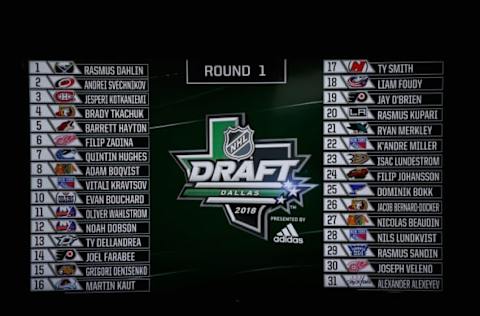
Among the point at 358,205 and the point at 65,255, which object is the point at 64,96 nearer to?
the point at 65,255

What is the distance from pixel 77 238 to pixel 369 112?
1.93 metres

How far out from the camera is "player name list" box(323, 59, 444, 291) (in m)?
2.14

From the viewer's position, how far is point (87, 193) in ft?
7.14

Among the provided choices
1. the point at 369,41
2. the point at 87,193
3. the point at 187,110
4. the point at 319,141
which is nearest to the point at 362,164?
the point at 319,141

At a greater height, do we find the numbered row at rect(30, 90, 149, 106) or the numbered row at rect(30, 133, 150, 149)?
the numbered row at rect(30, 90, 149, 106)

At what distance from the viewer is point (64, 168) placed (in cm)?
216

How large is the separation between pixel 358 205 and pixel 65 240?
1.80m

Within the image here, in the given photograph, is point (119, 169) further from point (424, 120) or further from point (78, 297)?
point (424, 120)

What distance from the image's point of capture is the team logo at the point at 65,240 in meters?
2.17

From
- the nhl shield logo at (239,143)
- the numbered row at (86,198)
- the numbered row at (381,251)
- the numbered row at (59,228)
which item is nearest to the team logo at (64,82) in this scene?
the numbered row at (86,198)

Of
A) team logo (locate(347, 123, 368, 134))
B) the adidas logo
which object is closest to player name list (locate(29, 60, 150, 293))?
Result: the adidas logo

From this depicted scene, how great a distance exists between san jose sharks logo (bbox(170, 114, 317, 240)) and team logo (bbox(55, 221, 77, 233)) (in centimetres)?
67

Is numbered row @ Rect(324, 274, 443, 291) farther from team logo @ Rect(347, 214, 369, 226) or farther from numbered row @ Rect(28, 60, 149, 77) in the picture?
numbered row @ Rect(28, 60, 149, 77)

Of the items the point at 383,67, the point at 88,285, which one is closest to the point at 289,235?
the point at 383,67
